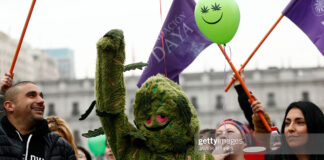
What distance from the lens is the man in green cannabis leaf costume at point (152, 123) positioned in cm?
338

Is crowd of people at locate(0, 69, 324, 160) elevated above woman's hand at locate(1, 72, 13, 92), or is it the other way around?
woman's hand at locate(1, 72, 13, 92)

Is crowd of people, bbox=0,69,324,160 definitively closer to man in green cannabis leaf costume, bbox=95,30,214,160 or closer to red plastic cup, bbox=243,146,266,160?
red plastic cup, bbox=243,146,266,160

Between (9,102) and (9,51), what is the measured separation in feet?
209

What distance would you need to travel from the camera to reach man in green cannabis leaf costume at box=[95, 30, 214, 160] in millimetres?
3379

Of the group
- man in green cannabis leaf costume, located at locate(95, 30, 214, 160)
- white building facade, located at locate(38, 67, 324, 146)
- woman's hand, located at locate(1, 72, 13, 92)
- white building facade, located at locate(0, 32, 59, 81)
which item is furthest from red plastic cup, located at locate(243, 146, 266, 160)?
white building facade, located at locate(0, 32, 59, 81)

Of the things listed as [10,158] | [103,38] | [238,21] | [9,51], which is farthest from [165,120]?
[9,51]

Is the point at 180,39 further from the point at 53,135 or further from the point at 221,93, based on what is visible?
the point at 221,93

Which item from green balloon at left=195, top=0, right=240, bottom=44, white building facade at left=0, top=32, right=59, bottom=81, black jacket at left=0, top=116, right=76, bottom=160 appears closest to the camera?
black jacket at left=0, top=116, right=76, bottom=160

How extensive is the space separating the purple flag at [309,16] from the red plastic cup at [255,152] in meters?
1.39

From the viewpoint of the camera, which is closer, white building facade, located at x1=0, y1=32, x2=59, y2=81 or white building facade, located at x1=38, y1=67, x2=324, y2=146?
white building facade, located at x1=38, y1=67, x2=324, y2=146

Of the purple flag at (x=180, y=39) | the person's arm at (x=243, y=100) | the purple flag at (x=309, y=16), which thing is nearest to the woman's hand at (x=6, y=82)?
the purple flag at (x=180, y=39)

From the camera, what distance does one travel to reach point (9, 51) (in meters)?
64.6

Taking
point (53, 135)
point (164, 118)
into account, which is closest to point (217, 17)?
point (164, 118)

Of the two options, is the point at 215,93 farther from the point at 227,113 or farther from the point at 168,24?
the point at 168,24
